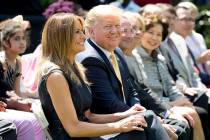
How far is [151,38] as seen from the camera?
22.8 feet

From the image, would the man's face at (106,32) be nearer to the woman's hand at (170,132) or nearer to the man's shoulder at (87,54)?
the man's shoulder at (87,54)

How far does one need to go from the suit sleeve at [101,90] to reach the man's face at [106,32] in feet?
0.70

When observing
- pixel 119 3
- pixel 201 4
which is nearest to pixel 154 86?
pixel 119 3

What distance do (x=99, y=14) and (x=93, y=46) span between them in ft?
0.88

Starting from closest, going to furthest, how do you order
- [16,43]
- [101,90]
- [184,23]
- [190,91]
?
[101,90] < [16,43] < [190,91] < [184,23]

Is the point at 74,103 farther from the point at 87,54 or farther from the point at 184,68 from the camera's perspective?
the point at 184,68

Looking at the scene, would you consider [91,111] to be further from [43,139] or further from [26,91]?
[26,91]

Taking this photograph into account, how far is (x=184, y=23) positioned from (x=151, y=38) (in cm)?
160

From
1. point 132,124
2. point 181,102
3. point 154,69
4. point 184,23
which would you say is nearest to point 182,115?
point 181,102

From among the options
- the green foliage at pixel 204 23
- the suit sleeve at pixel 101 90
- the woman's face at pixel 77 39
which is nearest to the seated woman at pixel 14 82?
the suit sleeve at pixel 101 90

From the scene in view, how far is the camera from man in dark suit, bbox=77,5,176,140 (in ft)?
18.0

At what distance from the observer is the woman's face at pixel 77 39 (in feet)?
16.8

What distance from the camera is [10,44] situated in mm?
6273

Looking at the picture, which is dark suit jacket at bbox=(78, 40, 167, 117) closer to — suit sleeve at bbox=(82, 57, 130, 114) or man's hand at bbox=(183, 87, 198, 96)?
suit sleeve at bbox=(82, 57, 130, 114)
